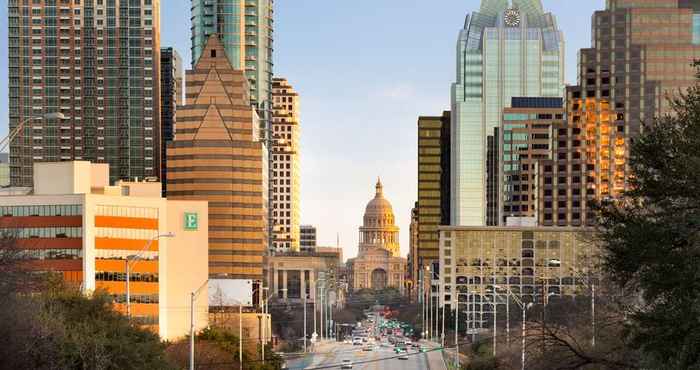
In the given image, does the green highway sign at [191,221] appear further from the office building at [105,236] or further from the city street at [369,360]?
the city street at [369,360]

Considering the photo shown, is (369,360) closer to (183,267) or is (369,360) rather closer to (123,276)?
(183,267)

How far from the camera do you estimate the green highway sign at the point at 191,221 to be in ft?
506

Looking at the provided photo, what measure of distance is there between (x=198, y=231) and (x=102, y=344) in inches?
3724

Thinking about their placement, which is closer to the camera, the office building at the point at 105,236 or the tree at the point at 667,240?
the tree at the point at 667,240

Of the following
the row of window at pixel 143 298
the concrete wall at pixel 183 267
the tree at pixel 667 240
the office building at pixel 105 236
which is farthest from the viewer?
the concrete wall at pixel 183 267

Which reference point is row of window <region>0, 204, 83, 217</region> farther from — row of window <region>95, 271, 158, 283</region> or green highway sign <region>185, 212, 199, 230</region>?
green highway sign <region>185, 212, 199, 230</region>

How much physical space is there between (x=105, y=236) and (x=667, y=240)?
9811 centimetres

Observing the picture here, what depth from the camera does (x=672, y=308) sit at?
43.0 meters

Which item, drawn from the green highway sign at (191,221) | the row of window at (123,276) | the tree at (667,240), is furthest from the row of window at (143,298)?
the tree at (667,240)

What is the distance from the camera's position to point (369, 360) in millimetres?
157250

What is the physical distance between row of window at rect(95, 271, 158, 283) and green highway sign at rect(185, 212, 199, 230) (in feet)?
46.4

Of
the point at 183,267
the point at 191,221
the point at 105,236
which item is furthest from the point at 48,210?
the point at 191,221

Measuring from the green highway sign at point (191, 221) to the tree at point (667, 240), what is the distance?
109m

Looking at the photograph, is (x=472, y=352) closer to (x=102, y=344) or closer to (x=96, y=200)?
(x=96, y=200)
